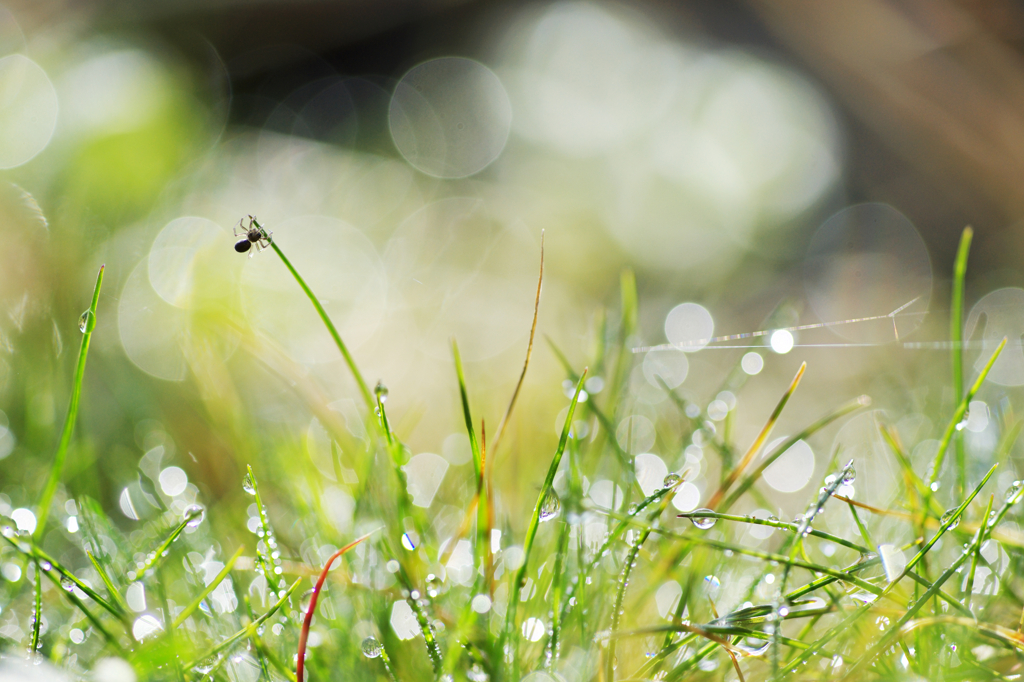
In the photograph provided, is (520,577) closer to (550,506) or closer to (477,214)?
(550,506)

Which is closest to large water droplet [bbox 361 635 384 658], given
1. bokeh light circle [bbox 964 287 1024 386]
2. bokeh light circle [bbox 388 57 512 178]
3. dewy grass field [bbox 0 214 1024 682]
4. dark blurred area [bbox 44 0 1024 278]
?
dewy grass field [bbox 0 214 1024 682]

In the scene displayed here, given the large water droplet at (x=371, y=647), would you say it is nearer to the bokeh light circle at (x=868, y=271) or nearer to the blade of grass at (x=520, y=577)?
the blade of grass at (x=520, y=577)

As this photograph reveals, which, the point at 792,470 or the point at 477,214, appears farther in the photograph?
the point at 477,214

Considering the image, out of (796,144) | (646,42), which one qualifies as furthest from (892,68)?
(646,42)

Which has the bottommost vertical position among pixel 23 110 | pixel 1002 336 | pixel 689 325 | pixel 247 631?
pixel 247 631

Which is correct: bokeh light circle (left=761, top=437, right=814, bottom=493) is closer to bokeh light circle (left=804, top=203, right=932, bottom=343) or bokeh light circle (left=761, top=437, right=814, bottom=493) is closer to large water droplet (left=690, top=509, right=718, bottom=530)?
large water droplet (left=690, top=509, right=718, bottom=530)

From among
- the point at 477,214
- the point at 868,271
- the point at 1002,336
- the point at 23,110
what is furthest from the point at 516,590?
the point at 868,271

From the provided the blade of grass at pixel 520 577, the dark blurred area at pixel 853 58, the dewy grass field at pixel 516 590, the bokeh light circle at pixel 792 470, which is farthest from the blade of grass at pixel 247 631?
the dark blurred area at pixel 853 58
